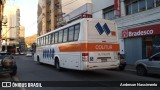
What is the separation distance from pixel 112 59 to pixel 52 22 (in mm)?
55215

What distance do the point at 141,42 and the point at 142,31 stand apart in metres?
1.16

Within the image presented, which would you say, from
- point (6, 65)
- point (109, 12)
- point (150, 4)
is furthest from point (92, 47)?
point (109, 12)

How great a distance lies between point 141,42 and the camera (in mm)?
25250

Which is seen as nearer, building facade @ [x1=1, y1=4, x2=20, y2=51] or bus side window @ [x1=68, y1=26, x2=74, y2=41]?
bus side window @ [x1=68, y1=26, x2=74, y2=41]

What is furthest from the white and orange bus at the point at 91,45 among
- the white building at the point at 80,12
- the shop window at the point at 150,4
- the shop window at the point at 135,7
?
the white building at the point at 80,12

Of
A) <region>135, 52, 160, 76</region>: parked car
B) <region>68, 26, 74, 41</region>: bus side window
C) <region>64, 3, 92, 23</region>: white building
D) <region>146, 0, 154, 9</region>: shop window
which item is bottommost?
<region>135, 52, 160, 76</region>: parked car

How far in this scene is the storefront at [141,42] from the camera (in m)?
23.2

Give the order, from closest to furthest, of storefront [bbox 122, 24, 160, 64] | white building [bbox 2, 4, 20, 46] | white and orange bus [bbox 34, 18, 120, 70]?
white and orange bus [bbox 34, 18, 120, 70], storefront [bbox 122, 24, 160, 64], white building [bbox 2, 4, 20, 46]

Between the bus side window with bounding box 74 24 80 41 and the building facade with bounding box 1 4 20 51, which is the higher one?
the building facade with bounding box 1 4 20 51

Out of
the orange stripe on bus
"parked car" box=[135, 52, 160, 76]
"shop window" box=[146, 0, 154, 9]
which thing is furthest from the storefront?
the orange stripe on bus

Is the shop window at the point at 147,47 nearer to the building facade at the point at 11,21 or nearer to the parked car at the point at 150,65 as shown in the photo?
the parked car at the point at 150,65

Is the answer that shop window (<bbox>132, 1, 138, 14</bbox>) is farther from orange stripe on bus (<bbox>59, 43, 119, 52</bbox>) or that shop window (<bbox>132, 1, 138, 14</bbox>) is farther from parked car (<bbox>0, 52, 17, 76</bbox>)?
parked car (<bbox>0, 52, 17, 76</bbox>)

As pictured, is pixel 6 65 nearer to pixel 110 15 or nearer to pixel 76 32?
pixel 76 32

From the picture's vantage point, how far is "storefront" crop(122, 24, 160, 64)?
2320 cm
